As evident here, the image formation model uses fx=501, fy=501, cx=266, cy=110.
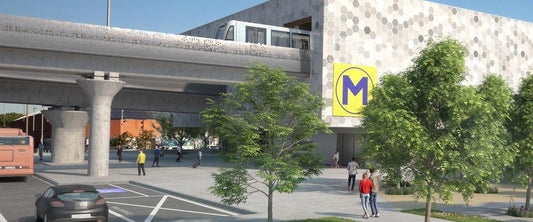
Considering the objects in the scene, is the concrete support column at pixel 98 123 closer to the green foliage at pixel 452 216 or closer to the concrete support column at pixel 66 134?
the concrete support column at pixel 66 134

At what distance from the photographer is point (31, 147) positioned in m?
29.1

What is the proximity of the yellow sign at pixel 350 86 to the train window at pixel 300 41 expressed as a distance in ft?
9.20

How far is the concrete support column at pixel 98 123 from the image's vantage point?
31.2m

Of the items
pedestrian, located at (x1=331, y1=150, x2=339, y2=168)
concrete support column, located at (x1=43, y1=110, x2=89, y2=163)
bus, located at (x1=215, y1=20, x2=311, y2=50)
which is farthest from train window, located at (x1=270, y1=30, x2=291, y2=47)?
concrete support column, located at (x1=43, y1=110, x2=89, y2=163)

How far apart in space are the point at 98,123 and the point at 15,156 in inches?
200

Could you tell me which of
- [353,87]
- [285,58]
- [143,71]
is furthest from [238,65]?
[353,87]

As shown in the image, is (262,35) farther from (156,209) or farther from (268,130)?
(268,130)

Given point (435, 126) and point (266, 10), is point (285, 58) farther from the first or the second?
point (435, 126)

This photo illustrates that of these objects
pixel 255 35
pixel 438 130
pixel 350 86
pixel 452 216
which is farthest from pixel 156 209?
pixel 350 86

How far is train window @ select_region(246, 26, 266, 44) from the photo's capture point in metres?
37.4

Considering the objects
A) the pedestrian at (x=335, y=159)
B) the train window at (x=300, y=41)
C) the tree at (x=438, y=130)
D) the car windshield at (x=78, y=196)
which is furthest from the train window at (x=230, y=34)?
the tree at (x=438, y=130)

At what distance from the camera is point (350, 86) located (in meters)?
40.3

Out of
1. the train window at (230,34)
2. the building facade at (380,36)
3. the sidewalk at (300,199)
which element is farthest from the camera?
the building facade at (380,36)

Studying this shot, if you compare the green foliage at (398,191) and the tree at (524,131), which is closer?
the tree at (524,131)
